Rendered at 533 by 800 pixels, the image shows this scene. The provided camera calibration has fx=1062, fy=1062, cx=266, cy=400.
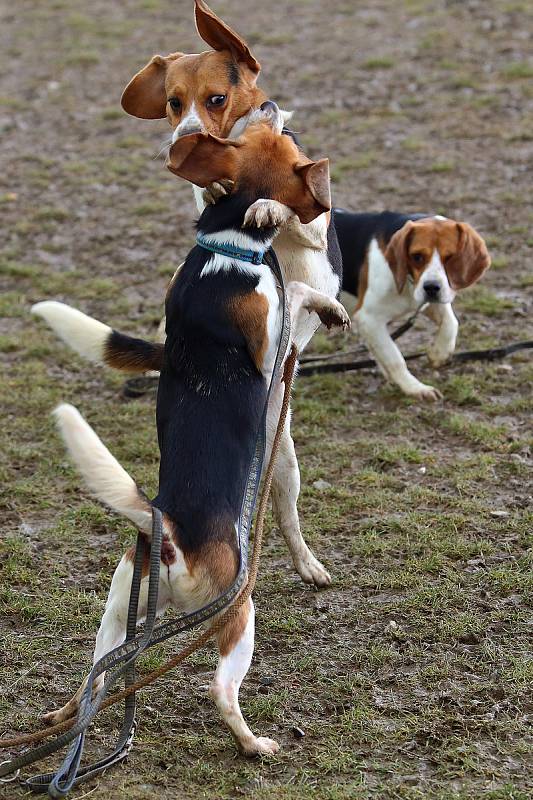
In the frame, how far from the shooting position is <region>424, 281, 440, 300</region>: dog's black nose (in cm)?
562

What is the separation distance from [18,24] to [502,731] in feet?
41.3

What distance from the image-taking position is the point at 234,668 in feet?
10.2

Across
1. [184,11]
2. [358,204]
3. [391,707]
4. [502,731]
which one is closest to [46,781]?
[391,707]

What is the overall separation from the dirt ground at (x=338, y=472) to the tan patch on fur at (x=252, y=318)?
47.7 inches

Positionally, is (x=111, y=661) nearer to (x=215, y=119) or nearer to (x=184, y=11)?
(x=215, y=119)

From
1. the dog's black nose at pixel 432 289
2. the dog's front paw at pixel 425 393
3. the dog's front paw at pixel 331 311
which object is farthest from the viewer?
the dog's front paw at pixel 425 393

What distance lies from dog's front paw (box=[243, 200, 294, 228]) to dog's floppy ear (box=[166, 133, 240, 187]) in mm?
143

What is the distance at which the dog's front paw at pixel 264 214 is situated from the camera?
334 centimetres

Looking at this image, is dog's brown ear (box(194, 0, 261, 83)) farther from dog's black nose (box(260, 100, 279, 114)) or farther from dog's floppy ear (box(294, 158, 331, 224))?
dog's floppy ear (box(294, 158, 331, 224))

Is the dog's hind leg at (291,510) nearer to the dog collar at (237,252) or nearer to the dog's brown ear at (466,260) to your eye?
the dog collar at (237,252)

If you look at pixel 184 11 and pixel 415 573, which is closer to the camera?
pixel 415 573

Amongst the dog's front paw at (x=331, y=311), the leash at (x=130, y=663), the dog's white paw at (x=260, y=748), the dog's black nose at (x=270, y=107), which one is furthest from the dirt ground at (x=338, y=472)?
the dog's black nose at (x=270, y=107)

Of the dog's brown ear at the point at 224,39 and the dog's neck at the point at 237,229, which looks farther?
the dog's brown ear at the point at 224,39

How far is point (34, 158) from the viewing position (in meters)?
9.82
